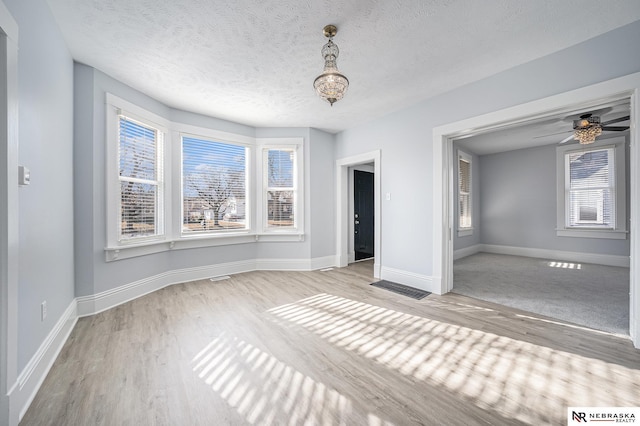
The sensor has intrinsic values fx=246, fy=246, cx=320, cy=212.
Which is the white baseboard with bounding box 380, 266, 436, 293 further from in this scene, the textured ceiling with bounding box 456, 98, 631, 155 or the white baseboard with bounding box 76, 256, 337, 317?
the textured ceiling with bounding box 456, 98, 631, 155

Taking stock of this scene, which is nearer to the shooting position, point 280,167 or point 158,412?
point 158,412

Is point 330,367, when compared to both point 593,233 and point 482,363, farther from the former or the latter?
point 593,233

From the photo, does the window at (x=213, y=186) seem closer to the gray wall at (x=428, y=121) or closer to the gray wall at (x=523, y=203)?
the gray wall at (x=428, y=121)

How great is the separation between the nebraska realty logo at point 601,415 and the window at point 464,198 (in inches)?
192

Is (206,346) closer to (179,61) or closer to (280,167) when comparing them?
(179,61)

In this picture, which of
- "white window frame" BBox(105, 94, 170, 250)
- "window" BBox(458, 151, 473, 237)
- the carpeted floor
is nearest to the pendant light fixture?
"white window frame" BBox(105, 94, 170, 250)

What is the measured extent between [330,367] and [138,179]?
11.0ft

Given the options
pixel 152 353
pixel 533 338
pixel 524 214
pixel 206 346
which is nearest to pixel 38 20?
pixel 152 353

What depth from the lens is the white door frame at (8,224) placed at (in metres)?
1.30

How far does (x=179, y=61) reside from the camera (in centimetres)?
264

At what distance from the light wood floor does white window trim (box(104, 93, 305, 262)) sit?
3.02ft

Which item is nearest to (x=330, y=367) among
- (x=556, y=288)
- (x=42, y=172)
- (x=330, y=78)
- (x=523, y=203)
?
(x=330, y=78)

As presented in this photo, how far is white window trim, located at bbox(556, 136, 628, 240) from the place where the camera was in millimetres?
4941

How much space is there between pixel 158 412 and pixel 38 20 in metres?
2.84
